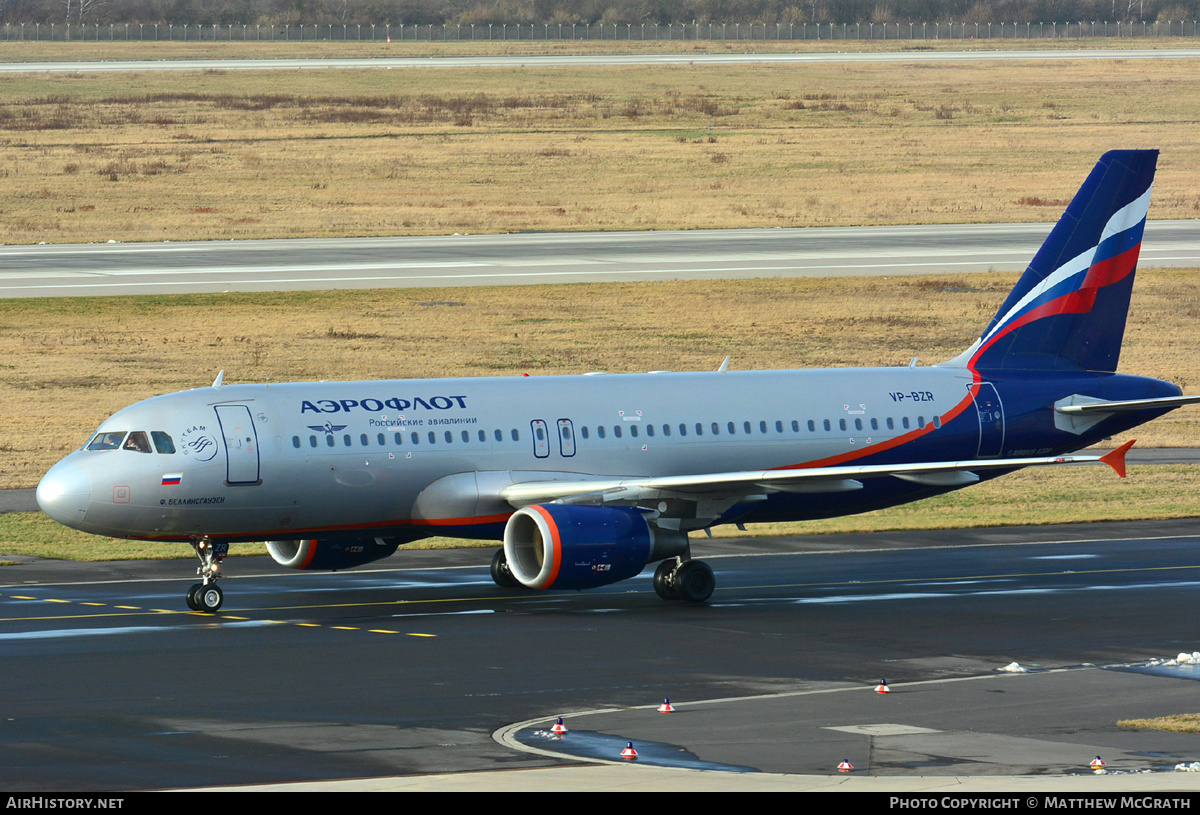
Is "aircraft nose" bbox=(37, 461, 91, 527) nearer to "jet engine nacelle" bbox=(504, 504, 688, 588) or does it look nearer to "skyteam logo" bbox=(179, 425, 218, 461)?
"skyteam logo" bbox=(179, 425, 218, 461)

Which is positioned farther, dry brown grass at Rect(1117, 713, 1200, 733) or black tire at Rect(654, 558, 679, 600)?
black tire at Rect(654, 558, 679, 600)

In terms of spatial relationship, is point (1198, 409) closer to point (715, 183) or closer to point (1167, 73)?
point (715, 183)

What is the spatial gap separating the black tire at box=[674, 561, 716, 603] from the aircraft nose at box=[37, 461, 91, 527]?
1150 cm

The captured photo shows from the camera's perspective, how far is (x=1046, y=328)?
143 ft

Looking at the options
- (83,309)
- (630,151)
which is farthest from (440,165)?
(83,309)

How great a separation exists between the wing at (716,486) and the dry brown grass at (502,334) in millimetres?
25927

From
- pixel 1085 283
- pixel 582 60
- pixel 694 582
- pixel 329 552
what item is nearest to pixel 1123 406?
pixel 1085 283

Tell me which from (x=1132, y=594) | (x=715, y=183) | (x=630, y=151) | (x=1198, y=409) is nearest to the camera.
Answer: (x=1132, y=594)

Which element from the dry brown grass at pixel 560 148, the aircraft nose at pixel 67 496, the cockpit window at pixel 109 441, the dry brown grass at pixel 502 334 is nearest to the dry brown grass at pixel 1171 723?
the aircraft nose at pixel 67 496

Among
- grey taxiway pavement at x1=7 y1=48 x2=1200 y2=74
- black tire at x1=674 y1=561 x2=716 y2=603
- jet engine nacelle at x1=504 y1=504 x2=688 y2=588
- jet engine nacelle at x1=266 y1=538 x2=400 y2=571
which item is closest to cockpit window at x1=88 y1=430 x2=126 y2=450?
jet engine nacelle at x1=266 y1=538 x2=400 y2=571

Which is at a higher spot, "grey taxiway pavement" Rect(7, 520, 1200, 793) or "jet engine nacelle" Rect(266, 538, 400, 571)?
"jet engine nacelle" Rect(266, 538, 400, 571)

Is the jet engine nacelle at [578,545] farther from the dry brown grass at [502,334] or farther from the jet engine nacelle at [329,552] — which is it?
the dry brown grass at [502,334]

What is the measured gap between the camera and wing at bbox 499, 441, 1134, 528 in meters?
35.2

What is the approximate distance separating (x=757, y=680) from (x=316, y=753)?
8094mm
